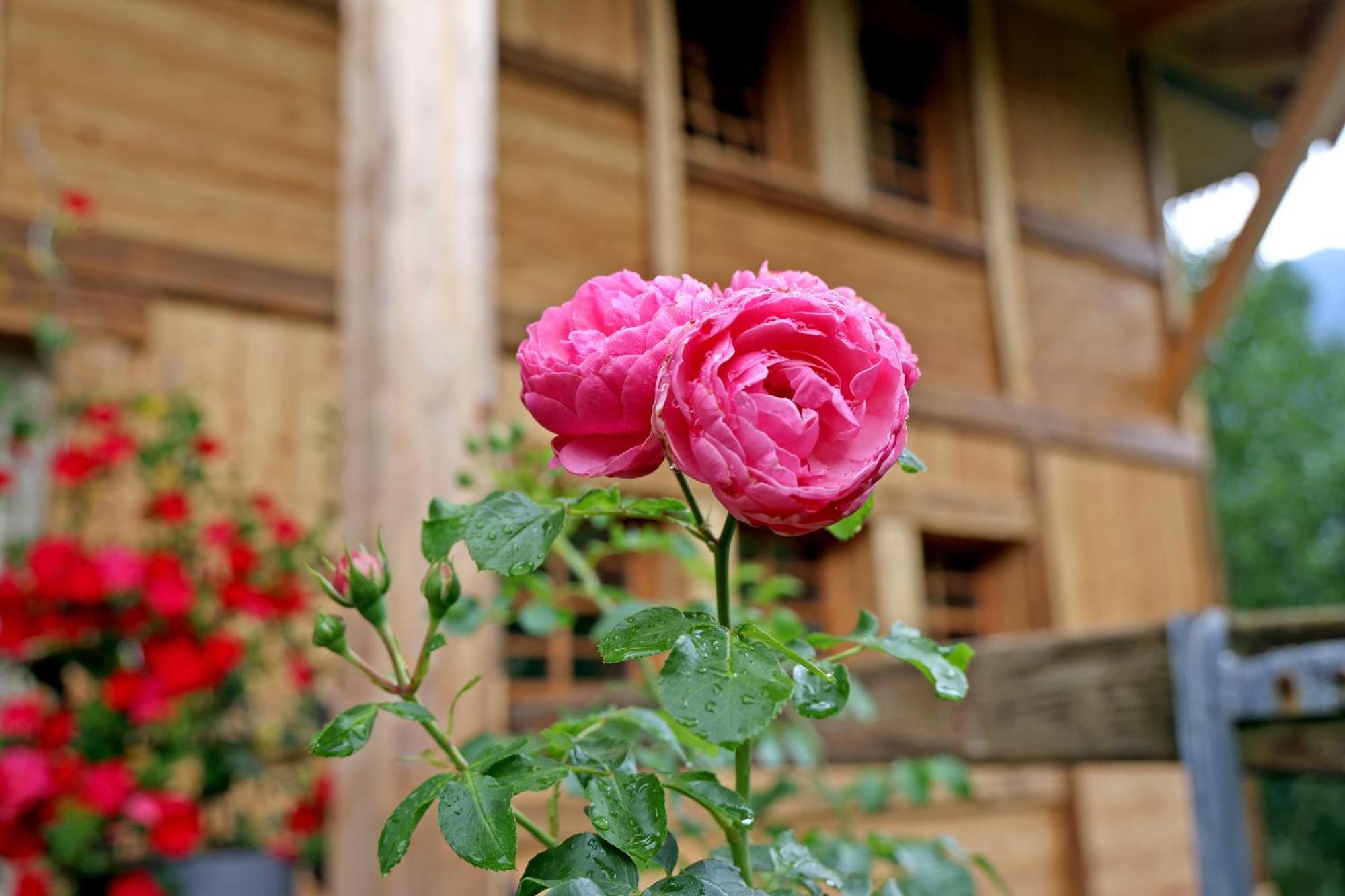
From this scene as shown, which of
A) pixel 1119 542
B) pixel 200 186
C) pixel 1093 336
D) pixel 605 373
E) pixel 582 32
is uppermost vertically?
pixel 582 32

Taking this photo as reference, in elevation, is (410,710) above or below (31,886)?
above

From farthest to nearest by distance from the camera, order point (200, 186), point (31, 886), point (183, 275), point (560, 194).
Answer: point (560, 194) → point (200, 186) → point (183, 275) → point (31, 886)

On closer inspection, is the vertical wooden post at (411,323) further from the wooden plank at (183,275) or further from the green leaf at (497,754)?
the wooden plank at (183,275)

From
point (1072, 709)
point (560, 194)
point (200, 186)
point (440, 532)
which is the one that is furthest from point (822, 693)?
point (560, 194)

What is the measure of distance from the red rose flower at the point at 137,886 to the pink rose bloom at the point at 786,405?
181 cm

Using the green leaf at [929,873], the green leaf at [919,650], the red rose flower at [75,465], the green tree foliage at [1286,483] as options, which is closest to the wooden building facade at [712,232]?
the red rose flower at [75,465]

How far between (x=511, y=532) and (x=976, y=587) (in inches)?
208

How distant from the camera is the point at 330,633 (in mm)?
472

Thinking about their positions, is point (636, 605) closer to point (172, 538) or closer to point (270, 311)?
point (172, 538)

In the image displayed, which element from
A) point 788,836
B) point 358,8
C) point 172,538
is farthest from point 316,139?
point 788,836

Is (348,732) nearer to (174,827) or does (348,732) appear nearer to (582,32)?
(174,827)

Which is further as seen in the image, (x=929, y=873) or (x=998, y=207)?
(x=998, y=207)

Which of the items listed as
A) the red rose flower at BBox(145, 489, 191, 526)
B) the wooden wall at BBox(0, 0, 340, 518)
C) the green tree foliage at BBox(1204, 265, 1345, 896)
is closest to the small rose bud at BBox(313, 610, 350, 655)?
the red rose flower at BBox(145, 489, 191, 526)

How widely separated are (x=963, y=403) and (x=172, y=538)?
3460 mm
